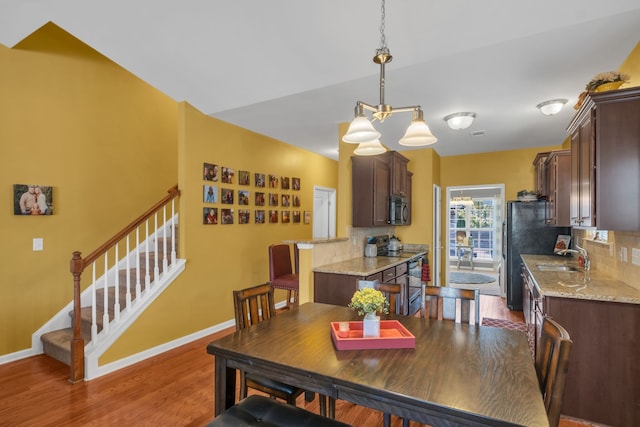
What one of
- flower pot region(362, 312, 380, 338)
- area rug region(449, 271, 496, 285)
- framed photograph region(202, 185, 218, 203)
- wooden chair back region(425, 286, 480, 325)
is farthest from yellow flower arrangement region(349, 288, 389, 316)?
area rug region(449, 271, 496, 285)

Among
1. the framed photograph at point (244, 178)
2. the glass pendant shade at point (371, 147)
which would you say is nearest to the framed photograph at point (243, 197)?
the framed photograph at point (244, 178)

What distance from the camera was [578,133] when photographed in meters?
2.70

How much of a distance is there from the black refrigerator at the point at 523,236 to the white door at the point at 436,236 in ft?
3.75

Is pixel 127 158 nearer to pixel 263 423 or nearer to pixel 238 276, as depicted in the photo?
pixel 238 276

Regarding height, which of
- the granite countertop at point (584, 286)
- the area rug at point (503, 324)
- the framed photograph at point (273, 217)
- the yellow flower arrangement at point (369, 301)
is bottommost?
the area rug at point (503, 324)

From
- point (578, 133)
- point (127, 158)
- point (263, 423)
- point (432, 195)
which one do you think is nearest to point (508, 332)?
point (263, 423)

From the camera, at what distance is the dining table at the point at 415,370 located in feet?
3.79

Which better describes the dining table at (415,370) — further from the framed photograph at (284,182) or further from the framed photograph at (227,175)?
the framed photograph at (284,182)

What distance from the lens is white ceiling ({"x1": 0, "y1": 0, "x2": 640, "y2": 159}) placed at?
2287 mm

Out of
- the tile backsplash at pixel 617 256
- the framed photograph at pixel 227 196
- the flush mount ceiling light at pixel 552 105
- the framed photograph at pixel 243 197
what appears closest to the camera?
the tile backsplash at pixel 617 256

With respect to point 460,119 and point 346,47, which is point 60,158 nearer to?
point 346,47

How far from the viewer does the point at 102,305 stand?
3.61 metres

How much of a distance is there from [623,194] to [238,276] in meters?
3.94

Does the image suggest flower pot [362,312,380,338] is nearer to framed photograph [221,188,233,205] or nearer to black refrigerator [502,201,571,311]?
framed photograph [221,188,233,205]
